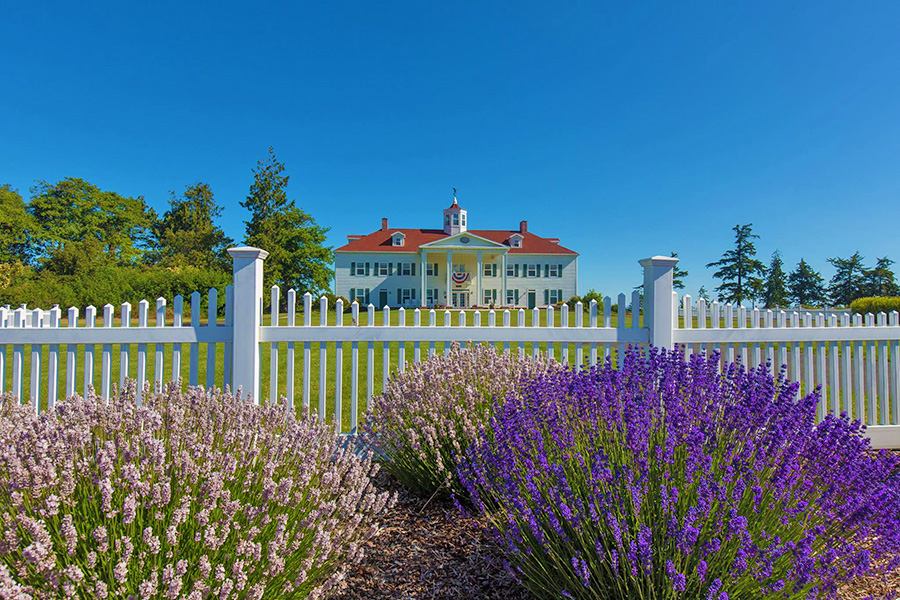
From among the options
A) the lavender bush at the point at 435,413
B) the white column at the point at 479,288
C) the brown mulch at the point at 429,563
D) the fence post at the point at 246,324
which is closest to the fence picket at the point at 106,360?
the fence post at the point at 246,324

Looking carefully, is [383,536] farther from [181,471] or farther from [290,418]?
[181,471]

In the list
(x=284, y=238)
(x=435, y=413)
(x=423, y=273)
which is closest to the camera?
(x=435, y=413)

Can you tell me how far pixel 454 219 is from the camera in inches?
1549

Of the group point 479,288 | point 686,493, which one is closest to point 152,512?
point 686,493

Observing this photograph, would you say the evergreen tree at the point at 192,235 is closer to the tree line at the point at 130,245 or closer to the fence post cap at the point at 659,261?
the tree line at the point at 130,245

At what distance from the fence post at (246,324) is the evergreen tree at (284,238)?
22.0m

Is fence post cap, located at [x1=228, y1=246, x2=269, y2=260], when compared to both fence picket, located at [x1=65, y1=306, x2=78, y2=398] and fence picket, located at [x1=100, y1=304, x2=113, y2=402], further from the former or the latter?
fence picket, located at [x1=65, y1=306, x2=78, y2=398]

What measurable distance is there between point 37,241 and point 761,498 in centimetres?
4575

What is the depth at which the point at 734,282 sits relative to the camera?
3048cm

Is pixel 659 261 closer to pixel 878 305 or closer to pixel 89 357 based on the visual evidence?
pixel 89 357

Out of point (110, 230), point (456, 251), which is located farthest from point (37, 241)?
point (456, 251)

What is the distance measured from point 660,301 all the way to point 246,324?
12.1 ft

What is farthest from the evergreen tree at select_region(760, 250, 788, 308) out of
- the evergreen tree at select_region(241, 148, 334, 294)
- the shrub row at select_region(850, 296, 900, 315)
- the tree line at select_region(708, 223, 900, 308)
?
the evergreen tree at select_region(241, 148, 334, 294)

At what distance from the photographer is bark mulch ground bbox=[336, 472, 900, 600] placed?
7.46 ft
